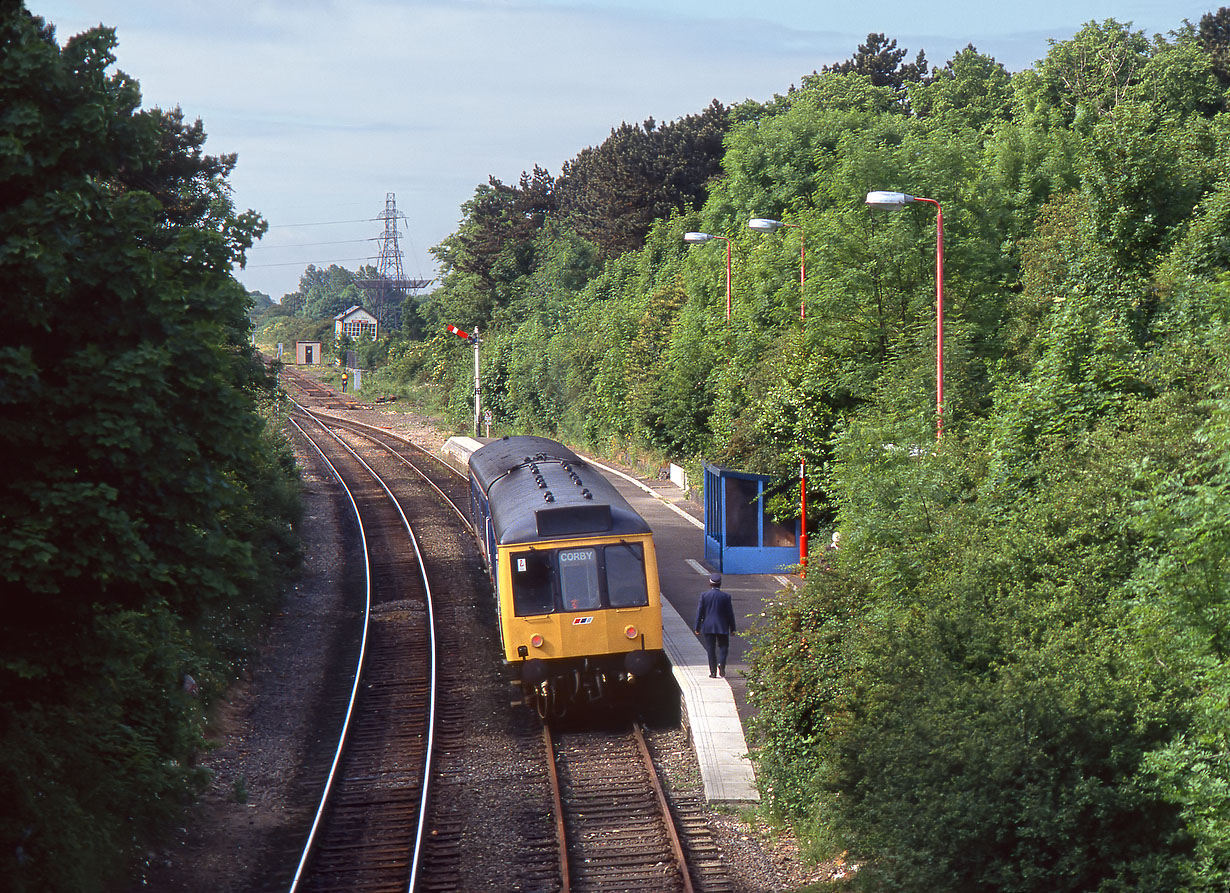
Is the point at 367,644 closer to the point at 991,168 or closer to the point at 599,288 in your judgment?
the point at 991,168

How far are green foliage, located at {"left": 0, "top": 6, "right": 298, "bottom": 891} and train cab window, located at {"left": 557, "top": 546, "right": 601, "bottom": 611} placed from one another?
6.40 m

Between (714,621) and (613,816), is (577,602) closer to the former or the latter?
(714,621)

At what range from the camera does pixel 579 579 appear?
14984mm

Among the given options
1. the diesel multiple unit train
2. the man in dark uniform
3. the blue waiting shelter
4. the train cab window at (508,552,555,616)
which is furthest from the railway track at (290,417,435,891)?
the blue waiting shelter

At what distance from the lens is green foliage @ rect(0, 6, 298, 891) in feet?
23.7

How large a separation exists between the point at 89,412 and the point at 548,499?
8954 mm

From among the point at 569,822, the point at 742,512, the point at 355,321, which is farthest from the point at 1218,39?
the point at 355,321

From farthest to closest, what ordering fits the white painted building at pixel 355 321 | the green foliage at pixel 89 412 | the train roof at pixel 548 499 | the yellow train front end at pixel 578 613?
the white painted building at pixel 355 321 < the train roof at pixel 548 499 < the yellow train front end at pixel 578 613 < the green foliage at pixel 89 412

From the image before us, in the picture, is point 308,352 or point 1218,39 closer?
point 1218,39

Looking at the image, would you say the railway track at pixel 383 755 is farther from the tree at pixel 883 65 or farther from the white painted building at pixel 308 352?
the white painted building at pixel 308 352

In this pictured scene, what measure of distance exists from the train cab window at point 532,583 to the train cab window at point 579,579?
19 cm

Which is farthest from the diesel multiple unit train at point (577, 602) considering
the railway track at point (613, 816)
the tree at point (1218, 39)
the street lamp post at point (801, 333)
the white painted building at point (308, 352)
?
the white painted building at point (308, 352)

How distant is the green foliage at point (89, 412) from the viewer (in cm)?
721

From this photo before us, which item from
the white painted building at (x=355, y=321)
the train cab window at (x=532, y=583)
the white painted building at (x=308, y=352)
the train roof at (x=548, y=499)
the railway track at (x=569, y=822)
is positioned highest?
the white painted building at (x=355, y=321)
